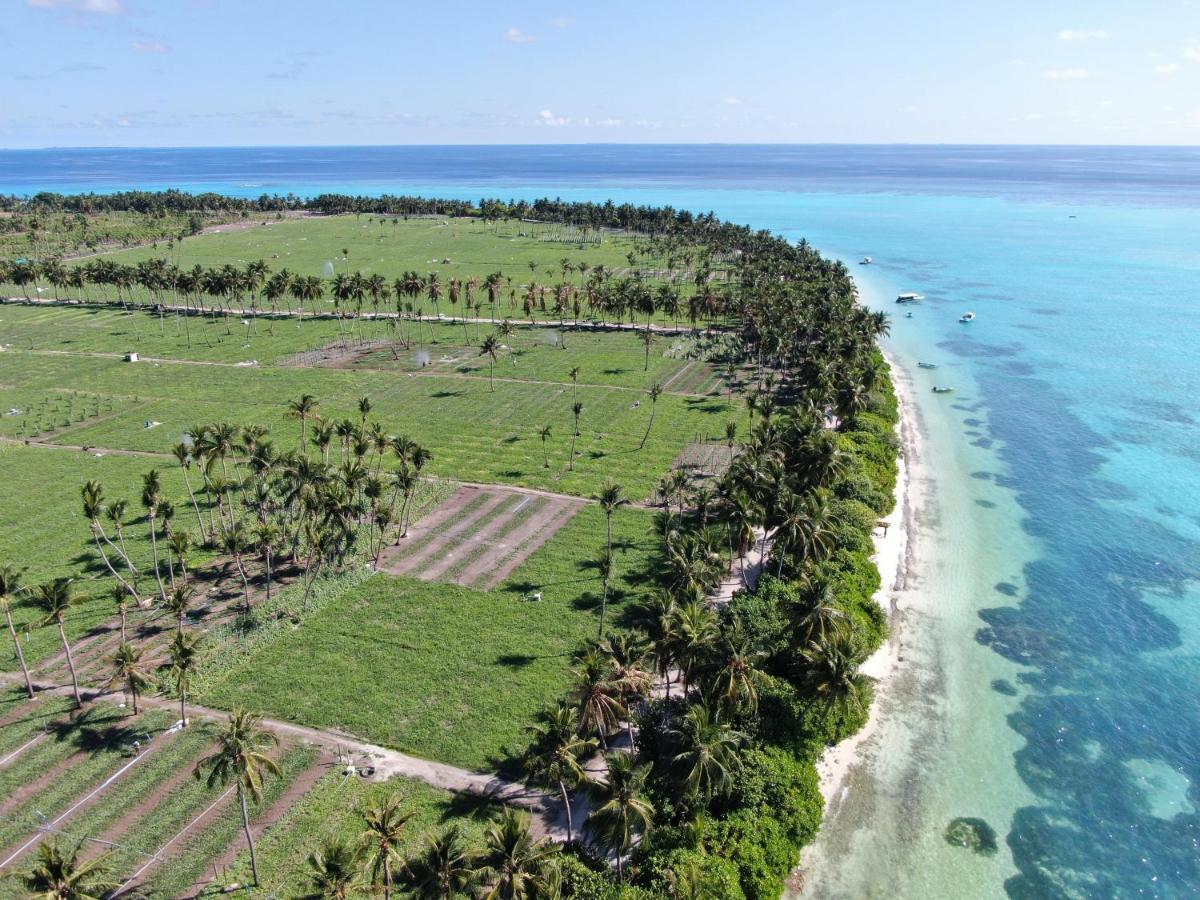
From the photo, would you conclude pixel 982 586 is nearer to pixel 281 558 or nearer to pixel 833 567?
pixel 833 567

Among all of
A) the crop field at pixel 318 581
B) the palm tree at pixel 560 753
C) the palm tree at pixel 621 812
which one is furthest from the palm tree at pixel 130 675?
the palm tree at pixel 621 812

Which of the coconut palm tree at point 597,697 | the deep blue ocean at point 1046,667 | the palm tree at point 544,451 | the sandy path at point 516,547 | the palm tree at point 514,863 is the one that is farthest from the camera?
the palm tree at point 544,451

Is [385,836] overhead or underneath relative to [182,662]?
underneath

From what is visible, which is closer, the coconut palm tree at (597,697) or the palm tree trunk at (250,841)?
the palm tree trunk at (250,841)

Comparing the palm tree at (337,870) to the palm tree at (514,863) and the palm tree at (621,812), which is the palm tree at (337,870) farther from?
the palm tree at (621,812)

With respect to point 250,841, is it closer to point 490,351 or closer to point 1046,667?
point 1046,667

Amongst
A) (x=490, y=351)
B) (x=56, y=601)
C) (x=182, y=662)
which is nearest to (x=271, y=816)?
(x=182, y=662)

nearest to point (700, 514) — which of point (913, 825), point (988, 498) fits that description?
point (913, 825)

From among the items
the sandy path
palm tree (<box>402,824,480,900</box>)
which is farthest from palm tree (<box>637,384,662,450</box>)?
palm tree (<box>402,824,480,900</box>)
